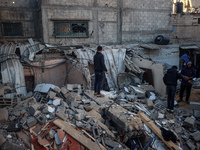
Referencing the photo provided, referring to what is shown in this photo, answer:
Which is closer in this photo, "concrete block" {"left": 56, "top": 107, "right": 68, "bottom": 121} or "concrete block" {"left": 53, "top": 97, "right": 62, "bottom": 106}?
"concrete block" {"left": 56, "top": 107, "right": 68, "bottom": 121}

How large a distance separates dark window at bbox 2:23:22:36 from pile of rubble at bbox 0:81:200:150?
811 centimetres

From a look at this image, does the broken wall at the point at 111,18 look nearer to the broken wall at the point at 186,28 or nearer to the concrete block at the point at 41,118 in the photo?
the broken wall at the point at 186,28

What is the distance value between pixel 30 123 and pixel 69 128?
106 cm

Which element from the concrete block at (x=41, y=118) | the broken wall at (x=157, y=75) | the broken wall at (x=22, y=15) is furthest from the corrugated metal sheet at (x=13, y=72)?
the broken wall at (x=157, y=75)

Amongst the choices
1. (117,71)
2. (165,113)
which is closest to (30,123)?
(165,113)

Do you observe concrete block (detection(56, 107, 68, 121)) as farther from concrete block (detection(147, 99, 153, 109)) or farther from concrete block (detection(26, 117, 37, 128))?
concrete block (detection(147, 99, 153, 109))

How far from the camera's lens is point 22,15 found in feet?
43.6

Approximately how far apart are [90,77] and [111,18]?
656cm

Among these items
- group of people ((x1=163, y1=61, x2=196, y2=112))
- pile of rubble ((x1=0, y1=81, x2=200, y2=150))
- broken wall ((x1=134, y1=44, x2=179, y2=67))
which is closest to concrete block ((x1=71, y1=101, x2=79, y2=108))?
pile of rubble ((x1=0, y1=81, x2=200, y2=150))

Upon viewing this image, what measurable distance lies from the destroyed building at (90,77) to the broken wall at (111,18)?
0.21 ft

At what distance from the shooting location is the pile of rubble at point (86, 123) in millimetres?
4379

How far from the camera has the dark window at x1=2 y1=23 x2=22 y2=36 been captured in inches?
510

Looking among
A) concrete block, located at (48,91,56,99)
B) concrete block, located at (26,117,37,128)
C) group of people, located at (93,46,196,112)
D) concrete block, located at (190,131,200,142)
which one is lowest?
concrete block, located at (190,131,200,142)

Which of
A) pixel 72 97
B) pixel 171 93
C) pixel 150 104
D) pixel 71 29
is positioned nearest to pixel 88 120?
pixel 72 97
